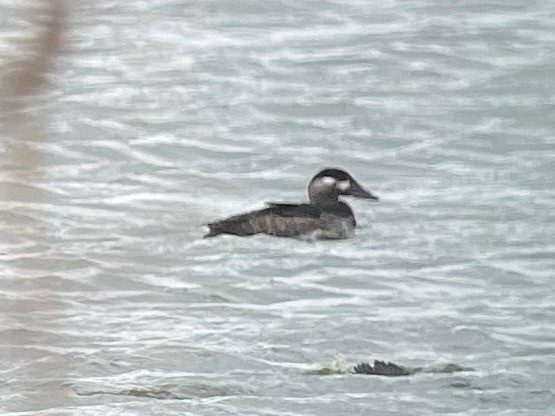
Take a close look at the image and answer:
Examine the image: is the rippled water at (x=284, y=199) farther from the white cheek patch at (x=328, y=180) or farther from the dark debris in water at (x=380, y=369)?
the white cheek patch at (x=328, y=180)

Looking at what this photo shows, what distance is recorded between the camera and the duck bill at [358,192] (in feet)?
33.1

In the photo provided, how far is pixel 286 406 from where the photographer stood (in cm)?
591

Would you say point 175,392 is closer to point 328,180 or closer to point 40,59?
point 328,180

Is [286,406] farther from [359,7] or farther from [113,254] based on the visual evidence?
[359,7]

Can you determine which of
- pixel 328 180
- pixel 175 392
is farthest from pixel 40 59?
pixel 328 180

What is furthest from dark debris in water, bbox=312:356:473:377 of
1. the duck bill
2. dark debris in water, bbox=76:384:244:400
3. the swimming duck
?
the duck bill

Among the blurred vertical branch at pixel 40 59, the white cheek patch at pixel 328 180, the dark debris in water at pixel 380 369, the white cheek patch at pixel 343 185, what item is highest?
the blurred vertical branch at pixel 40 59

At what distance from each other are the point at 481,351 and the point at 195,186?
3907mm

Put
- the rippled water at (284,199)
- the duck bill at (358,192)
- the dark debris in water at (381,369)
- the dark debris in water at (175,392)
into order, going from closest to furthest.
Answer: the dark debris in water at (175,392), the rippled water at (284,199), the dark debris in water at (381,369), the duck bill at (358,192)

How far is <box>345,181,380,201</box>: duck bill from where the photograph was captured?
10.1 meters

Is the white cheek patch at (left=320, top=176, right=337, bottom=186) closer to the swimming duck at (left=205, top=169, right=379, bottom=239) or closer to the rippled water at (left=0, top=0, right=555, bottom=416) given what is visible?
the swimming duck at (left=205, top=169, right=379, bottom=239)

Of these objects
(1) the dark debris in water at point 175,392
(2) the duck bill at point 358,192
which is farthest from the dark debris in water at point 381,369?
(2) the duck bill at point 358,192

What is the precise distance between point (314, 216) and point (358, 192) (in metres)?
0.42

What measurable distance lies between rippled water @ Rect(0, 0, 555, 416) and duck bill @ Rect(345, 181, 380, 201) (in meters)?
0.06
